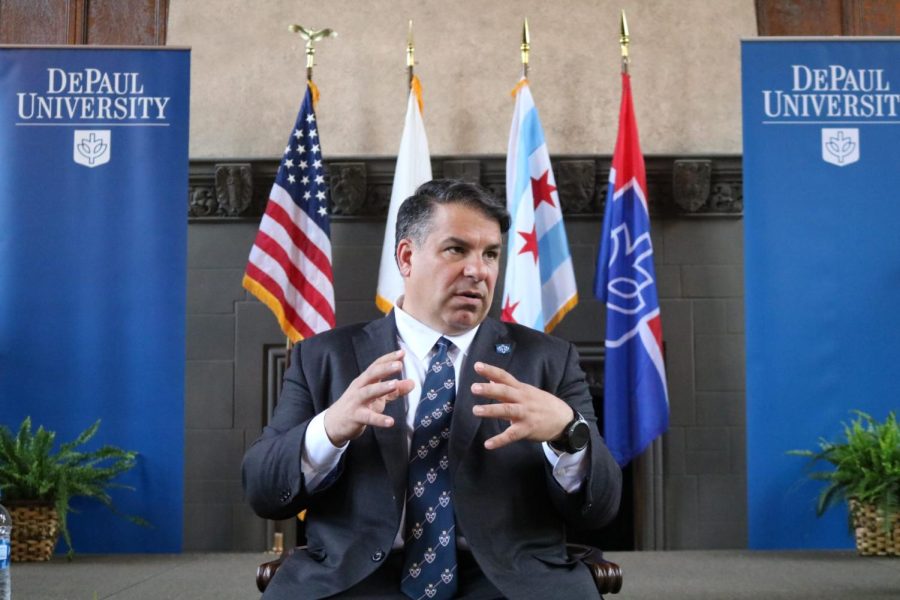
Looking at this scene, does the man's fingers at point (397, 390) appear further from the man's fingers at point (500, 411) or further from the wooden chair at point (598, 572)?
the wooden chair at point (598, 572)

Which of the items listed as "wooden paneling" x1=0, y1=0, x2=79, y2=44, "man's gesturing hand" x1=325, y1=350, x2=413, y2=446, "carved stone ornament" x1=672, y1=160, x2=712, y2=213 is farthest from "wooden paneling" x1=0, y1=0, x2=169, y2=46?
"man's gesturing hand" x1=325, y1=350, x2=413, y2=446

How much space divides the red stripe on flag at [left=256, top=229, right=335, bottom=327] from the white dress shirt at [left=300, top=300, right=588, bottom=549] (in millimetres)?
2917

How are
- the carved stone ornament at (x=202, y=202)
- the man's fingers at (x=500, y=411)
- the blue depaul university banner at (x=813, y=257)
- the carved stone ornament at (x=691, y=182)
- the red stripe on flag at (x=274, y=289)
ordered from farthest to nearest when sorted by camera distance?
the carved stone ornament at (x=202, y=202)
the carved stone ornament at (x=691, y=182)
the red stripe on flag at (x=274, y=289)
the blue depaul university banner at (x=813, y=257)
the man's fingers at (x=500, y=411)

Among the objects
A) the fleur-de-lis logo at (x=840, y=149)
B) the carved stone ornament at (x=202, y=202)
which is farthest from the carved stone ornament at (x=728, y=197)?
the carved stone ornament at (x=202, y=202)

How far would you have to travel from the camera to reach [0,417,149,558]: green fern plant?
15.3 feet

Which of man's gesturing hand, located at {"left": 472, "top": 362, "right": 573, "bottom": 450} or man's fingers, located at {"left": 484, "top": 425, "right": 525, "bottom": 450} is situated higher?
man's gesturing hand, located at {"left": 472, "top": 362, "right": 573, "bottom": 450}

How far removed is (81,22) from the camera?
240 inches

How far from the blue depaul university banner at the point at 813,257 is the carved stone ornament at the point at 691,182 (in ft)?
1.89

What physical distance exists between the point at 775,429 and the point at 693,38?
2.32 meters

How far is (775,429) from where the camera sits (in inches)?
199

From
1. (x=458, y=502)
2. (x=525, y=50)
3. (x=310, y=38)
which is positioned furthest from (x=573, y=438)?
(x=310, y=38)

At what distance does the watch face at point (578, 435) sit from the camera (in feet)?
6.59

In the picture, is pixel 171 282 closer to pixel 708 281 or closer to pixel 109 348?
pixel 109 348

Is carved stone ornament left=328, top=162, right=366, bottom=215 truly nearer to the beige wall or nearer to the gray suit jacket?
the beige wall
